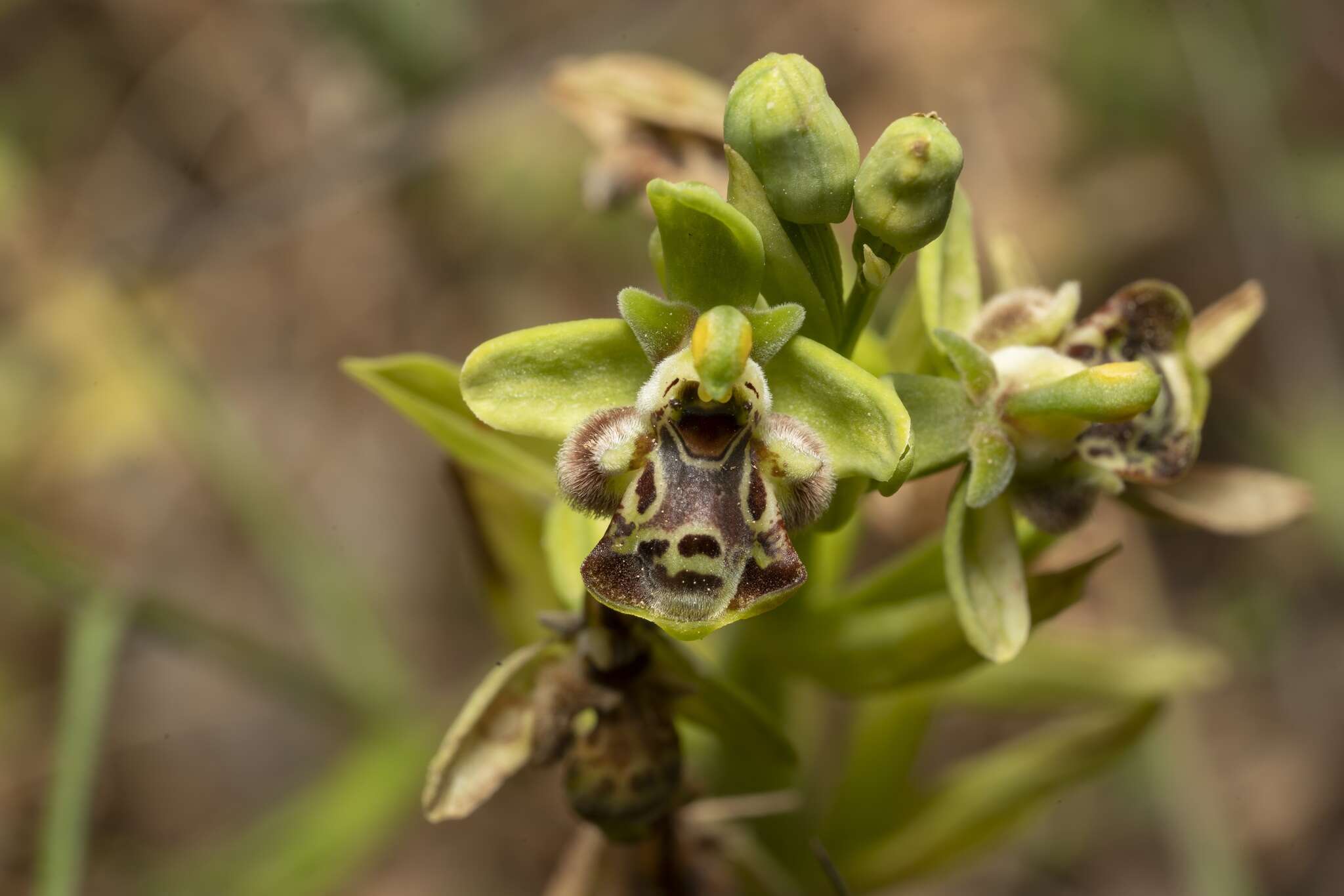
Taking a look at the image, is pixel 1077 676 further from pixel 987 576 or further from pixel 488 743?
pixel 488 743

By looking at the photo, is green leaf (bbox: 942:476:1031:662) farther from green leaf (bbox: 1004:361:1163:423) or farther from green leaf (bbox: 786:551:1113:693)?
green leaf (bbox: 1004:361:1163:423)

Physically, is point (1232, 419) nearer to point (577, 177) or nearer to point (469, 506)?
point (577, 177)

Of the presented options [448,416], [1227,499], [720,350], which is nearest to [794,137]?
[720,350]

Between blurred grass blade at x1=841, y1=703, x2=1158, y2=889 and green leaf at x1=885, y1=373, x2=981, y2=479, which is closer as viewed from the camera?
green leaf at x1=885, y1=373, x2=981, y2=479

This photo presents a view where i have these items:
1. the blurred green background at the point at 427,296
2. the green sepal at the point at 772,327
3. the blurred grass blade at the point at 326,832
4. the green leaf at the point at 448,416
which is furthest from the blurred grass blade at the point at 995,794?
the blurred green background at the point at 427,296

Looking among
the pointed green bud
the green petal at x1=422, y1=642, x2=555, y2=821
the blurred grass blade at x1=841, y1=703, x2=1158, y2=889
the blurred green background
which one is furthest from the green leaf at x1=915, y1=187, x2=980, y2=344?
the blurred green background

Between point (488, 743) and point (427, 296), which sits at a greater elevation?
point (427, 296)

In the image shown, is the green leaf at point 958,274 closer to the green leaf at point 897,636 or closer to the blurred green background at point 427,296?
the green leaf at point 897,636
